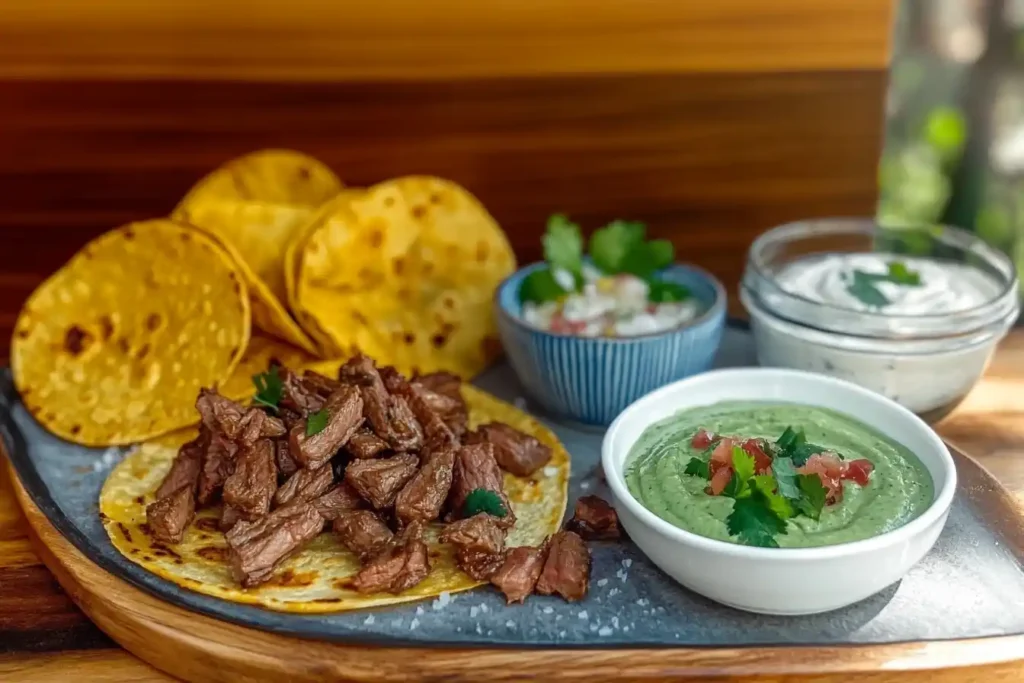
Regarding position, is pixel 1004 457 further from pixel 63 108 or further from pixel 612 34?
pixel 63 108

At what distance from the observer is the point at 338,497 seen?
2375 mm

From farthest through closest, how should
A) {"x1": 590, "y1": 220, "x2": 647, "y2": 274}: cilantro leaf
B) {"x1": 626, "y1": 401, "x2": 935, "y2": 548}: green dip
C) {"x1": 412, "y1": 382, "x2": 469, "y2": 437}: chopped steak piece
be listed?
1. {"x1": 590, "y1": 220, "x2": 647, "y2": 274}: cilantro leaf
2. {"x1": 412, "y1": 382, "x2": 469, "y2": 437}: chopped steak piece
3. {"x1": 626, "y1": 401, "x2": 935, "y2": 548}: green dip

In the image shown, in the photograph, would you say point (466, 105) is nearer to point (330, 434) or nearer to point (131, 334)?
point (131, 334)

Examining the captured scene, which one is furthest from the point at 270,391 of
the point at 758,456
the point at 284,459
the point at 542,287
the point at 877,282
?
the point at 877,282

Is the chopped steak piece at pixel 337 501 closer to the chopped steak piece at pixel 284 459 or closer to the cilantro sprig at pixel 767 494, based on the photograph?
the chopped steak piece at pixel 284 459

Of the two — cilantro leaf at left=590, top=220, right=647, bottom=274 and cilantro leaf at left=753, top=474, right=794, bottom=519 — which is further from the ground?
cilantro leaf at left=590, top=220, right=647, bottom=274

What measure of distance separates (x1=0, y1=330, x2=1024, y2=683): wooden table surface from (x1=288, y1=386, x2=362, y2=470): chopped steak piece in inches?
21.7

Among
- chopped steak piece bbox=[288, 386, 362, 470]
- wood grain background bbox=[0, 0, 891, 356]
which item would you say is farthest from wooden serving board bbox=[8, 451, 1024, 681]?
wood grain background bbox=[0, 0, 891, 356]

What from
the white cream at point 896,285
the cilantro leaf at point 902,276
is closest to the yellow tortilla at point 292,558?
the white cream at point 896,285

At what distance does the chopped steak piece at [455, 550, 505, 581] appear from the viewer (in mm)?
2150

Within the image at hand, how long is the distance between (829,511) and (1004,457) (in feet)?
2.77

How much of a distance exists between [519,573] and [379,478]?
1.36 feet

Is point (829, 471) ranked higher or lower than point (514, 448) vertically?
higher

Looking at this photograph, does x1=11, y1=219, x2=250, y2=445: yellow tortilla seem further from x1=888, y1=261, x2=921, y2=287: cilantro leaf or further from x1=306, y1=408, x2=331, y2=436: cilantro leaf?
x1=888, y1=261, x2=921, y2=287: cilantro leaf
